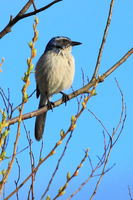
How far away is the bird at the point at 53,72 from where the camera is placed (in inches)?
259

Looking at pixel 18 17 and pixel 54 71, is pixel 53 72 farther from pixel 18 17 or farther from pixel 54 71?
pixel 18 17

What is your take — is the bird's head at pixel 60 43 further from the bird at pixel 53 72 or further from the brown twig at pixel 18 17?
the brown twig at pixel 18 17

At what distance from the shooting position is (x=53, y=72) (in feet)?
21.5

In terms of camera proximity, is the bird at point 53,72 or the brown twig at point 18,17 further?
the bird at point 53,72

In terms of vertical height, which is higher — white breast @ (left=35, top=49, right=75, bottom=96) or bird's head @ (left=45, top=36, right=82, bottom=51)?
bird's head @ (left=45, top=36, right=82, bottom=51)

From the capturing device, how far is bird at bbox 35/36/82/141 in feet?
21.6

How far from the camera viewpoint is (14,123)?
3.16 meters

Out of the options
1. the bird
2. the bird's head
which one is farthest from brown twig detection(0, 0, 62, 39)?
the bird's head

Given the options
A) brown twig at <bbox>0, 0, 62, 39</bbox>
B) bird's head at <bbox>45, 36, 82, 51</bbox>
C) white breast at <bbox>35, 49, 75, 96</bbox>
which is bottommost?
brown twig at <bbox>0, 0, 62, 39</bbox>

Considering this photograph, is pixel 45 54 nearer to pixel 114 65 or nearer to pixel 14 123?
pixel 114 65

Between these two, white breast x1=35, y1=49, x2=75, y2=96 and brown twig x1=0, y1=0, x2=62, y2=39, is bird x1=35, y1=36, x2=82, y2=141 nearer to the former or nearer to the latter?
white breast x1=35, y1=49, x2=75, y2=96

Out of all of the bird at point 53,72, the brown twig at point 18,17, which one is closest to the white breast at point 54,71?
the bird at point 53,72

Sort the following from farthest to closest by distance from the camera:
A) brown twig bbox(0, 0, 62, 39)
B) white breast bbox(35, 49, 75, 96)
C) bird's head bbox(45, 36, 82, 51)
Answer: bird's head bbox(45, 36, 82, 51) < white breast bbox(35, 49, 75, 96) < brown twig bbox(0, 0, 62, 39)

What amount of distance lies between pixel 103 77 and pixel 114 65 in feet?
0.73
